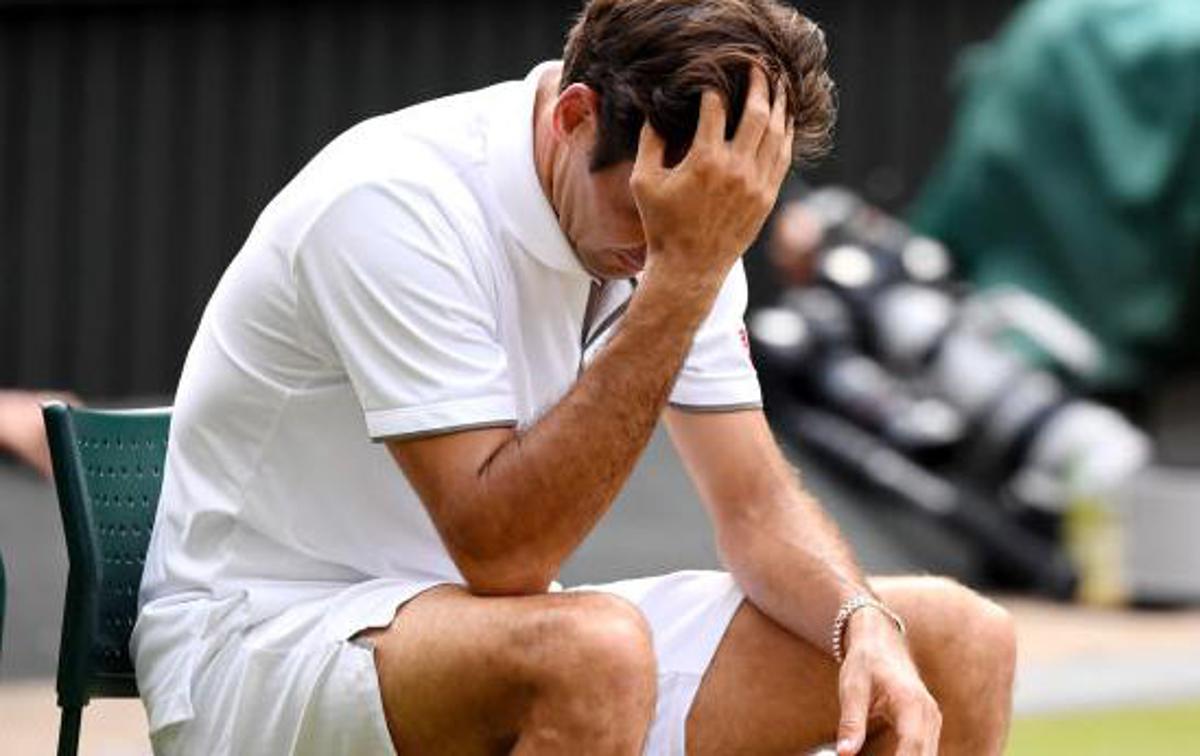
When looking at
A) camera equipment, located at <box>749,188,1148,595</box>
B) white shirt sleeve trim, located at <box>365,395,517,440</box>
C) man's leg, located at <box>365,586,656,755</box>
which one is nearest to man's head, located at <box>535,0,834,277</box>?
white shirt sleeve trim, located at <box>365,395,517,440</box>

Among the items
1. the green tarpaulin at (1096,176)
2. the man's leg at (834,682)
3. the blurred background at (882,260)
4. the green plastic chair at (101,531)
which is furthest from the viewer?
the green tarpaulin at (1096,176)

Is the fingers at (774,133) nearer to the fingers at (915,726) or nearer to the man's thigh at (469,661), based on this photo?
the man's thigh at (469,661)

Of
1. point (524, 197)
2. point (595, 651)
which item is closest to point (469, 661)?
point (595, 651)

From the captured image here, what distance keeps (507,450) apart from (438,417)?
102 millimetres

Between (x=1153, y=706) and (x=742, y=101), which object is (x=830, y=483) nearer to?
(x=1153, y=706)

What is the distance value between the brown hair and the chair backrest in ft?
2.95

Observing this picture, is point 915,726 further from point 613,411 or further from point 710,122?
point 710,122

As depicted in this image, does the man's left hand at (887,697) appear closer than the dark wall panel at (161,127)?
Yes

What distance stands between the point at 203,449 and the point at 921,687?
1.05 metres

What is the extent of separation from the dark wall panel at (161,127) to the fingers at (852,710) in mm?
8474

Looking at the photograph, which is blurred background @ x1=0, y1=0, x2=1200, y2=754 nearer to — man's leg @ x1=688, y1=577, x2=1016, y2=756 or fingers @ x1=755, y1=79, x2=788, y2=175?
man's leg @ x1=688, y1=577, x2=1016, y2=756

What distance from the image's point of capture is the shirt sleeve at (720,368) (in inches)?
178

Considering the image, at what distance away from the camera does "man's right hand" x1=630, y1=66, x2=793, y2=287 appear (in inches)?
159

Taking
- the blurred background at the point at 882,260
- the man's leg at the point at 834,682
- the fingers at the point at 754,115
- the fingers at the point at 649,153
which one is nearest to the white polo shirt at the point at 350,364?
the fingers at the point at 649,153
